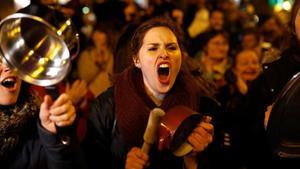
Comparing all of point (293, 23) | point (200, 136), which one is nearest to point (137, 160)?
point (200, 136)

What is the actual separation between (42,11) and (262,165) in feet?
5.64

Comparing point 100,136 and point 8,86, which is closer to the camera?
point 8,86

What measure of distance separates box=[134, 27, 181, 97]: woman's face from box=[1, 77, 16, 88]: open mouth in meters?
0.76

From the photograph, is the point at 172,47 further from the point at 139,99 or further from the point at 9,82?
the point at 9,82

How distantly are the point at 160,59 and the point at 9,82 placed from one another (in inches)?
32.6

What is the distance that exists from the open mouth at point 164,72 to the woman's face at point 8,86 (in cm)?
77

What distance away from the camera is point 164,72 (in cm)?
272

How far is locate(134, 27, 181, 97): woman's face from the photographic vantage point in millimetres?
2711

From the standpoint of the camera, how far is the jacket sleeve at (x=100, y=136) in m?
2.75

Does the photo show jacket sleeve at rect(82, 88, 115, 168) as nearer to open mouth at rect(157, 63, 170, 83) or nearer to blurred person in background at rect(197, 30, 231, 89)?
open mouth at rect(157, 63, 170, 83)

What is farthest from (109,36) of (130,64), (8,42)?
(8,42)

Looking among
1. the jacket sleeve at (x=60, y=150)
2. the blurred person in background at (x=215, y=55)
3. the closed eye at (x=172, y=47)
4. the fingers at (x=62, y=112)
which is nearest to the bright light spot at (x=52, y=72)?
the fingers at (x=62, y=112)

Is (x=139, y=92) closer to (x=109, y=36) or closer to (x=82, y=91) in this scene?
(x=82, y=91)

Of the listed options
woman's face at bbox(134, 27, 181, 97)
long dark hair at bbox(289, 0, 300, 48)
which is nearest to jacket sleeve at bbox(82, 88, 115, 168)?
woman's face at bbox(134, 27, 181, 97)
